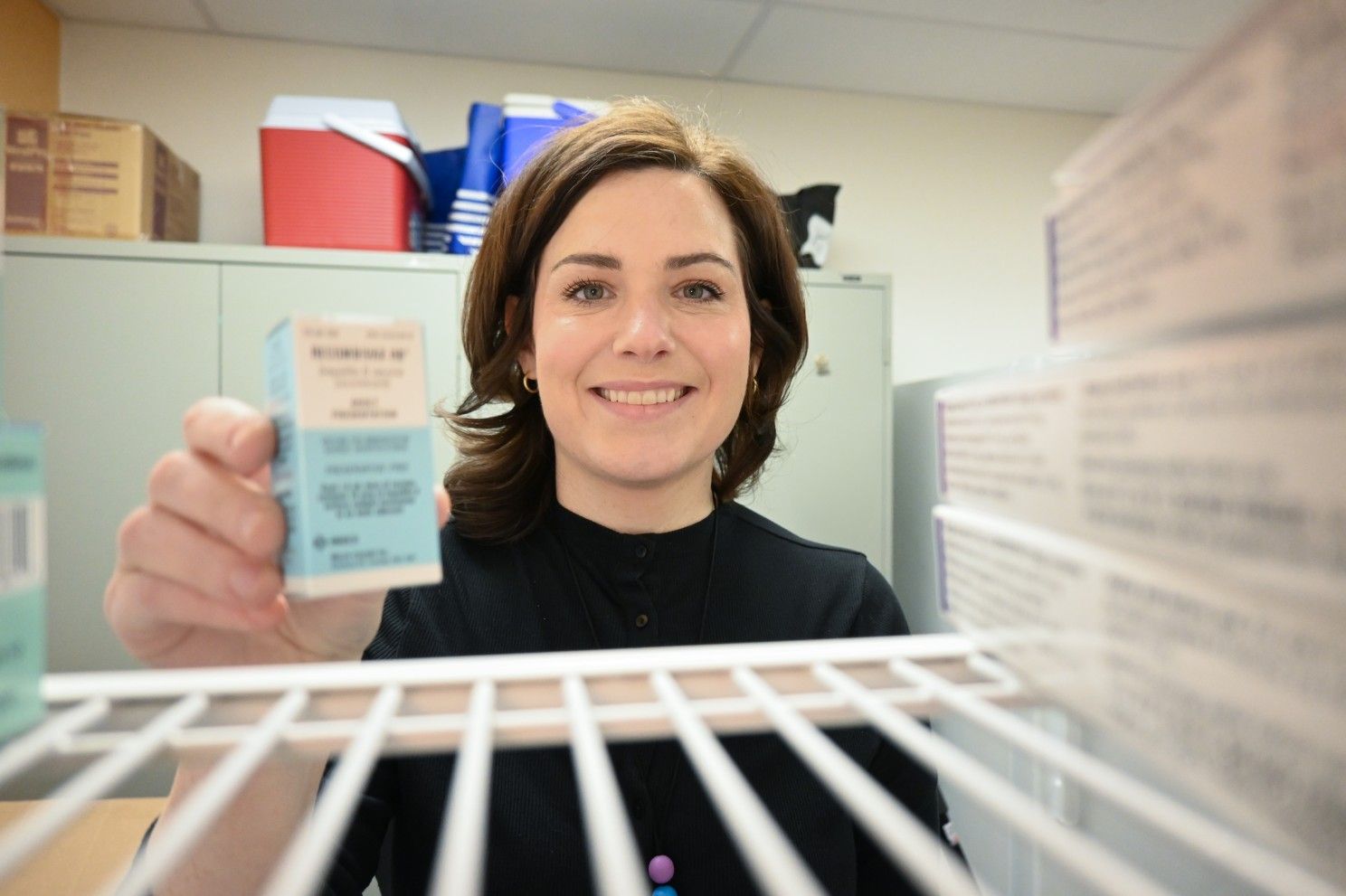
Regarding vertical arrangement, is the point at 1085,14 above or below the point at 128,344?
above

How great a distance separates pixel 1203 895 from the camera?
1.05m

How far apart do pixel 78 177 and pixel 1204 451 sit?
2.17 m

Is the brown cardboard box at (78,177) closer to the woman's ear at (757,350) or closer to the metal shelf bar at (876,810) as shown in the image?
the woman's ear at (757,350)

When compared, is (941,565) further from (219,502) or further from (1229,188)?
(219,502)

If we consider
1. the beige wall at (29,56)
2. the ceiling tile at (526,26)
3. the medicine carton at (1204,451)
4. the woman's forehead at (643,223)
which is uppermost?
the ceiling tile at (526,26)

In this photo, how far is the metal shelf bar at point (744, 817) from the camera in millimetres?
170

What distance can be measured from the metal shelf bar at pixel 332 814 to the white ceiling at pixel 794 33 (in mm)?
2068

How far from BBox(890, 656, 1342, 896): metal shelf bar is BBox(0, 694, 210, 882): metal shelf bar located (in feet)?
0.77

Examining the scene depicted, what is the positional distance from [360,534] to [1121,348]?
23cm

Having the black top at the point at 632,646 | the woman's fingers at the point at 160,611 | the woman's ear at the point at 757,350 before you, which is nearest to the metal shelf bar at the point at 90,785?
the woman's fingers at the point at 160,611

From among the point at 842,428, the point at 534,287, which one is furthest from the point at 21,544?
the point at 842,428

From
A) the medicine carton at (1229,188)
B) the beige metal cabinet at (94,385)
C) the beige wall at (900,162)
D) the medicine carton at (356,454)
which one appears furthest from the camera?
the beige wall at (900,162)

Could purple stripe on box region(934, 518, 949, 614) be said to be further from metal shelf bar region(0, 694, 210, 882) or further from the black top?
the black top

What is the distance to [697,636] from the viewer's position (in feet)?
3.00
